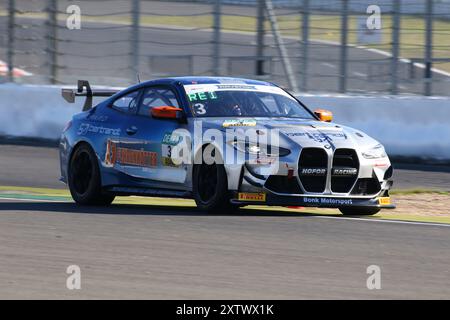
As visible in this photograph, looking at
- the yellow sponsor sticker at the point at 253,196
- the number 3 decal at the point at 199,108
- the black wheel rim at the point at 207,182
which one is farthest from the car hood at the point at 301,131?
the yellow sponsor sticker at the point at 253,196

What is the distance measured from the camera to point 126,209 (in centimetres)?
1241

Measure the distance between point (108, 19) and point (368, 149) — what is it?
982cm

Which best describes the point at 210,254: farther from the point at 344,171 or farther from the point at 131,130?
the point at 131,130

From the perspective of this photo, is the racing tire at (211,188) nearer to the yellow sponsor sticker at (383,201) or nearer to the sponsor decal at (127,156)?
the sponsor decal at (127,156)

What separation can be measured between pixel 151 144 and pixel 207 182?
37.3 inches

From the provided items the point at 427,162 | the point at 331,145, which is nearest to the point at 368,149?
the point at 331,145

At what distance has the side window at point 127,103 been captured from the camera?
12781mm

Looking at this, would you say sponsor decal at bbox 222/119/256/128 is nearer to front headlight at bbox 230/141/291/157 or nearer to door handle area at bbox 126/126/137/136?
front headlight at bbox 230/141/291/157

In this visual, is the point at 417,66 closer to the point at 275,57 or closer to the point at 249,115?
the point at 275,57

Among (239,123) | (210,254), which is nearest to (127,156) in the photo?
(239,123)

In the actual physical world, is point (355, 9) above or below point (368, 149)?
above

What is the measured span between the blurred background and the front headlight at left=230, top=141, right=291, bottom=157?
7.30m

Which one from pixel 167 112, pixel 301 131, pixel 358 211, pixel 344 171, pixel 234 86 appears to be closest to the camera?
pixel 344 171

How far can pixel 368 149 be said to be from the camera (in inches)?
458
